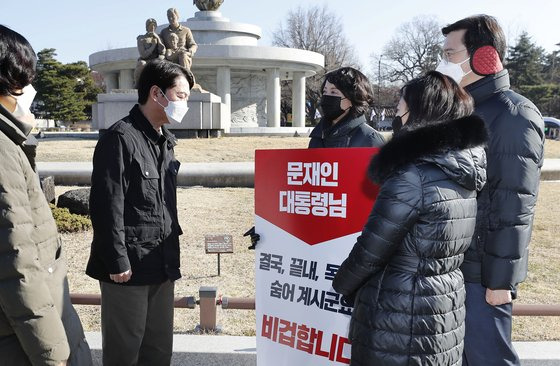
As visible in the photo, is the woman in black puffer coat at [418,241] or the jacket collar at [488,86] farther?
the jacket collar at [488,86]

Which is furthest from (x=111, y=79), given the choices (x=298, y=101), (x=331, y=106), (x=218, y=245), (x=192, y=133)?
(x=331, y=106)

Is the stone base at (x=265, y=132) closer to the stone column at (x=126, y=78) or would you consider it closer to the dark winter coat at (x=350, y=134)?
the stone column at (x=126, y=78)

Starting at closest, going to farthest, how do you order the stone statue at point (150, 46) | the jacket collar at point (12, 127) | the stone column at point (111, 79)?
the jacket collar at point (12, 127) < the stone statue at point (150, 46) < the stone column at point (111, 79)

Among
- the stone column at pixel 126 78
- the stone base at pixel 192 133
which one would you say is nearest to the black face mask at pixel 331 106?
the stone base at pixel 192 133

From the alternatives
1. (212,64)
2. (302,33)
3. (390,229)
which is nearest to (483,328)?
(390,229)

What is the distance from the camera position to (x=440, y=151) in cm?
199

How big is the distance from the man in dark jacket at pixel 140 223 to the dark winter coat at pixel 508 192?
5.24 feet

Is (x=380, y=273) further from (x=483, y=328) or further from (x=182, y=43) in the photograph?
(x=182, y=43)

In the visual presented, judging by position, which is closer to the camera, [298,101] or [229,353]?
[229,353]

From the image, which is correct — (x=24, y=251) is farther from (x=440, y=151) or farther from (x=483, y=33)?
(x=483, y=33)

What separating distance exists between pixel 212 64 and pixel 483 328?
24.7m

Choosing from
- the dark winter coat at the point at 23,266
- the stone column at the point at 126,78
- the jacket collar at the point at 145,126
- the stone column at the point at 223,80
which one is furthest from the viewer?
the stone column at the point at 126,78

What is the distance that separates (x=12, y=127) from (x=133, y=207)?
0.98 meters

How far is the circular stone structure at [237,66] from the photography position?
25828mm
